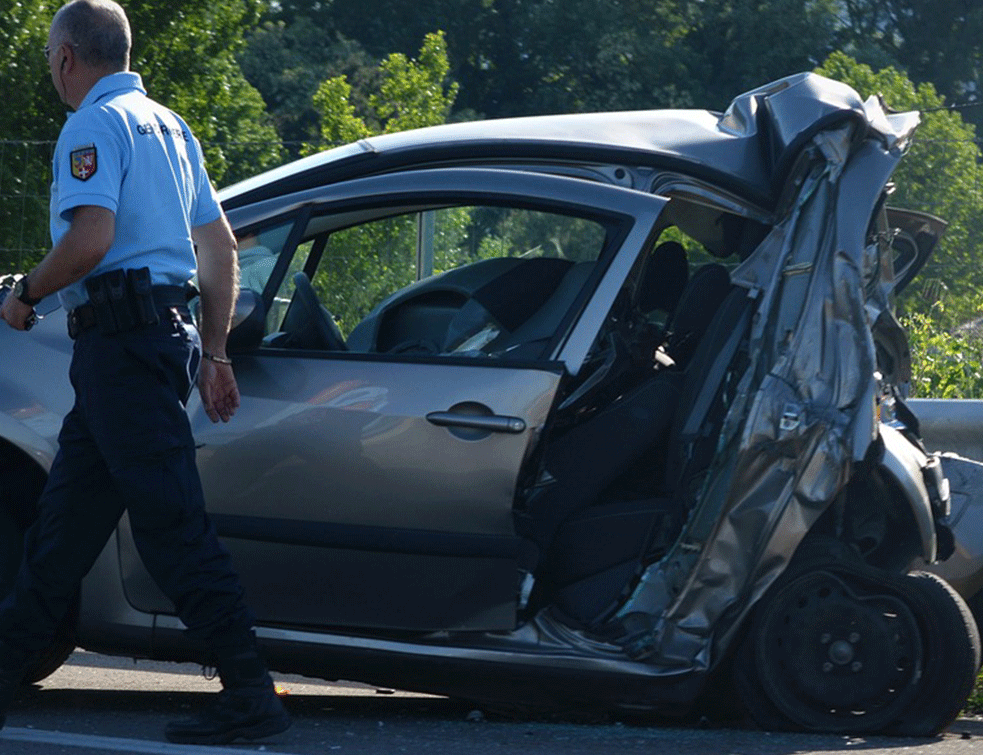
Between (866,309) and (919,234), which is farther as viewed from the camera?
(919,234)

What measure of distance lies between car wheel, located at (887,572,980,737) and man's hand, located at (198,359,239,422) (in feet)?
6.25

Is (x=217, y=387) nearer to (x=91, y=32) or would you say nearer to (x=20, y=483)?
(x=20, y=483)

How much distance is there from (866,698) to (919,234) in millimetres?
1575

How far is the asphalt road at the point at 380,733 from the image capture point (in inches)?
168

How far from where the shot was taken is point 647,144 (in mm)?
4809

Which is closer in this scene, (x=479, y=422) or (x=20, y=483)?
(x=479, y=422)

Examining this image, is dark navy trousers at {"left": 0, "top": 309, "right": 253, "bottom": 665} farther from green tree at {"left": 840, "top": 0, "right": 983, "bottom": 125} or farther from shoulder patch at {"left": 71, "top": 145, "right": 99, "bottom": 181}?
green tree at {"left": 840, "top": 0, "right": 983, "bottom": 125}

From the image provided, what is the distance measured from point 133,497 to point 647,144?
5.62 ft

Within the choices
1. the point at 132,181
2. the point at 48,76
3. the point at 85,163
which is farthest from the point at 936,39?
the point at 85,163

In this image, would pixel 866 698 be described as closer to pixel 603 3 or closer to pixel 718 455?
pixel 718 455

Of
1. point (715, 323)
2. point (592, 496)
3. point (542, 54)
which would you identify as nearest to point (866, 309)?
point (715, 323)

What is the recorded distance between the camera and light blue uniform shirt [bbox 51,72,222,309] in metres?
4.02

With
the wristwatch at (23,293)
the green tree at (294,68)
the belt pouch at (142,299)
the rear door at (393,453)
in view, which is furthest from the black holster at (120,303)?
the green tree at (294,68)

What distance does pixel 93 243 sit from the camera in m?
3.99
